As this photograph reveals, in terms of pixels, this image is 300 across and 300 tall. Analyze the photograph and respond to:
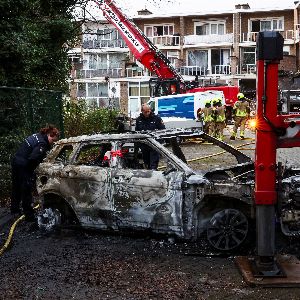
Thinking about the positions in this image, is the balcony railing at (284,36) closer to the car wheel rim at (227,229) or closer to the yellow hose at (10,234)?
the yellow hose at (10,234)

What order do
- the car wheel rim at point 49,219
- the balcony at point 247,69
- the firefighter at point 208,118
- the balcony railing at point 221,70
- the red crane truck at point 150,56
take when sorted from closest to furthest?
the car wheel rim at point 49,219, the firefighter at point 208,118, the red crane truck at point 150,56, the balcony at point 247,69, the balcony railing at point 221,70

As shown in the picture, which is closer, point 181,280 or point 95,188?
point 181,280

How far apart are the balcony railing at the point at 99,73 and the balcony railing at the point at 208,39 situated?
22.7 ft

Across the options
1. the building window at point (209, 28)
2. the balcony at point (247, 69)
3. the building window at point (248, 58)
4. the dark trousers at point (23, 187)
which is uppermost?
the building window at point (209, 28)

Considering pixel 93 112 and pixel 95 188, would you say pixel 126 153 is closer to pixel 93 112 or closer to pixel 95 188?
pixel 95 188

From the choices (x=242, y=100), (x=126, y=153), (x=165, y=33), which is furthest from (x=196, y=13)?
(x=126, y=153)

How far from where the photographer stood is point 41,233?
7871 millimetres

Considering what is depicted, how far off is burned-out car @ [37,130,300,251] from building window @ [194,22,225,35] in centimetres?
4106

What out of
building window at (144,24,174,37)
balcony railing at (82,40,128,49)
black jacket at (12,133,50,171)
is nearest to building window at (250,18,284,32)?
building window at (144,24,174,37)

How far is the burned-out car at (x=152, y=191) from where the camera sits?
21.5ft

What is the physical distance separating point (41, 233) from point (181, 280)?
9.83ft

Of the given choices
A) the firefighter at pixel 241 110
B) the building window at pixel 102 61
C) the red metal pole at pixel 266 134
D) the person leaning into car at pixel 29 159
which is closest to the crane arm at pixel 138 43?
the firefighter at pixel 241 110

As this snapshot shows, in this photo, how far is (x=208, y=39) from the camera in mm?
46781

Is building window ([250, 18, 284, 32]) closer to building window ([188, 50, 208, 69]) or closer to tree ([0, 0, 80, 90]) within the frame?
building window ([188, 50, 208, 69])
